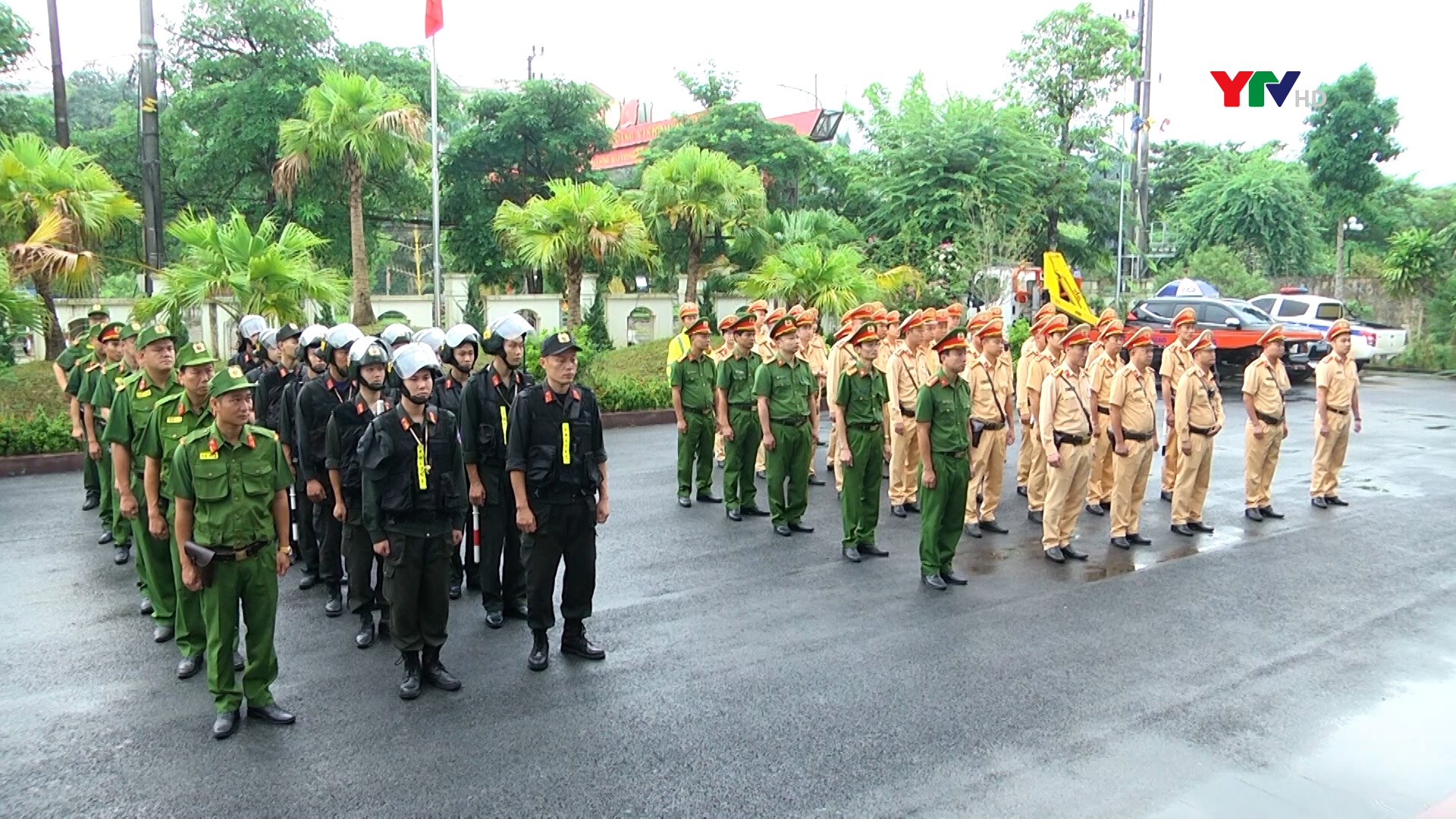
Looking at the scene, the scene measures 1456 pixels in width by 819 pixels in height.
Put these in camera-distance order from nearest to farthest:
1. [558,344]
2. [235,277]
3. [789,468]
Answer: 1. [558,344]
2. [789,468]
3. [235,277]

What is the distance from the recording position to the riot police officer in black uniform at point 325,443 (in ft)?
21.5

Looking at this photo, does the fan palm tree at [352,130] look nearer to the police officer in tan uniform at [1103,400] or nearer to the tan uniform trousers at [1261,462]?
the police officer in tan uniform at [1103,400]

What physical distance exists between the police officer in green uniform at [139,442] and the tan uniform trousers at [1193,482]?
7.71 meters

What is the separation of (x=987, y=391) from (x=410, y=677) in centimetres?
548

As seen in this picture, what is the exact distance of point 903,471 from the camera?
9.83 meters

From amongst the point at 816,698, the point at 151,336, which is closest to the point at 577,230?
the point at 151,336

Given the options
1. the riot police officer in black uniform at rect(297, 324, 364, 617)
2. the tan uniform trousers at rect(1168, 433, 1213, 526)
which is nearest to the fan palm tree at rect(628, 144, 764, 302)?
the tan uniform trousers at rect(1168, 433, 1213, 526)

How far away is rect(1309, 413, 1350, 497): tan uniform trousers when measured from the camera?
10.0 metres

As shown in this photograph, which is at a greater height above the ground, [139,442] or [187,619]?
[139,442]

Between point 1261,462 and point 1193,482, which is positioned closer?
point 1193,482

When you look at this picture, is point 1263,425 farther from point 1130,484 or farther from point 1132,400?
point 1130,484

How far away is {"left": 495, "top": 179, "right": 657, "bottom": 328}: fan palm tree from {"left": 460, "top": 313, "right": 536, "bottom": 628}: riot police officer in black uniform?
11.9 metres

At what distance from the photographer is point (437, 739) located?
4777 mm

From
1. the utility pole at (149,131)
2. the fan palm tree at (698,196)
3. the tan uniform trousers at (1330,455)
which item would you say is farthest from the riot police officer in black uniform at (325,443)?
the fan palm tree at (698,196)
